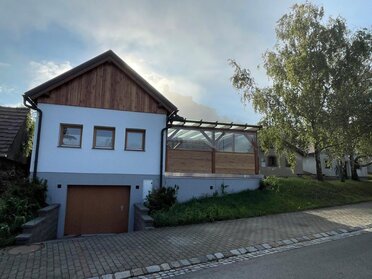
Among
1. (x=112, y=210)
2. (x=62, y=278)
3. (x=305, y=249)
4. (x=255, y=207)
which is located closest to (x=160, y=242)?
(x=62, y=278)

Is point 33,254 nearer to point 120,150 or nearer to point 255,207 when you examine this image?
point 120,150

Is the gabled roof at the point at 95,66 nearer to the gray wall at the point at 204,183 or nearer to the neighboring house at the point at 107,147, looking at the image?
the neighboring house at the point at 107,147

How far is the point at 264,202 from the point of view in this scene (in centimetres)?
1541

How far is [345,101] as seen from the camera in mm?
19047

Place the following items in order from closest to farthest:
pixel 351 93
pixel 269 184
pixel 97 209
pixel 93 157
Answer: pixel 97 209 < pixel 93 157 < pixel 269 184 < pixel 351 93

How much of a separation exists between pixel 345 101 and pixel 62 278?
720 inches

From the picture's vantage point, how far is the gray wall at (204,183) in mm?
15406

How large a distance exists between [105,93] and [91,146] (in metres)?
2.56

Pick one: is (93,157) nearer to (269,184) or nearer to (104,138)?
(104,138)

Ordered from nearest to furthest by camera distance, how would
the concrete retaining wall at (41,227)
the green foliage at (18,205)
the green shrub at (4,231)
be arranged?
the concrete retaining wall at (41,227)
the green shrub at (4,231)
the green foliage at (18,205)

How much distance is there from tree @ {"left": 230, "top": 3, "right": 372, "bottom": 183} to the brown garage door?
11789 mm

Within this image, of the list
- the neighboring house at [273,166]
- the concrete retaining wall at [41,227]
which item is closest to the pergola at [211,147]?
the concrete retaining wall at [41,227]

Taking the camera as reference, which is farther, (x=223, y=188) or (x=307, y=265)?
(x=223, y=188)

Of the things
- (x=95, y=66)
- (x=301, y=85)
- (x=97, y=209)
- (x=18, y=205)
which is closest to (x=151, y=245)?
(x=18, y=205)
